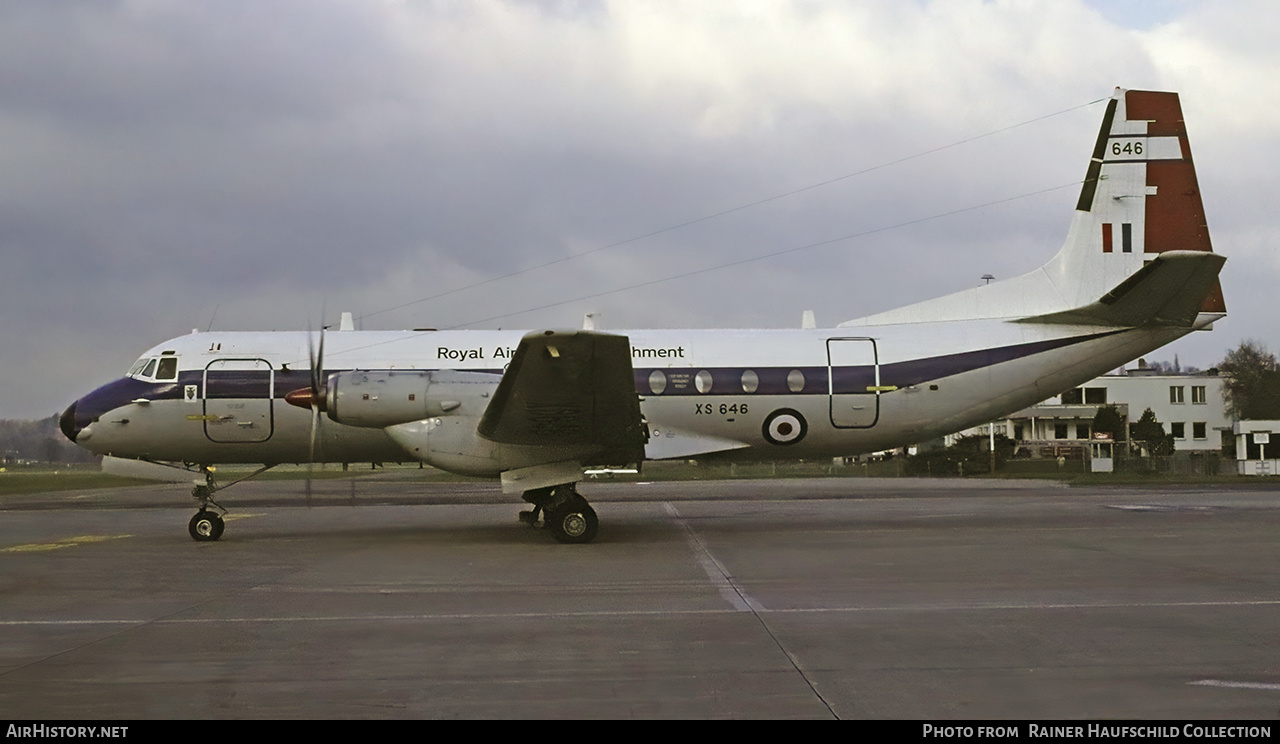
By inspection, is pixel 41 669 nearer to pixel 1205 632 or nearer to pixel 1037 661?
pixel 1037 661

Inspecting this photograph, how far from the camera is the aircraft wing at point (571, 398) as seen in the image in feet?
41.1

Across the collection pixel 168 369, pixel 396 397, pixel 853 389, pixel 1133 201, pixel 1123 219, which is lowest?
pixel 396 397

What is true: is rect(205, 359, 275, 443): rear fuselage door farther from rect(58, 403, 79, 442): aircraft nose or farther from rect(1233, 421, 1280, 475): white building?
rect(1233, 421, 1280, 475): white building

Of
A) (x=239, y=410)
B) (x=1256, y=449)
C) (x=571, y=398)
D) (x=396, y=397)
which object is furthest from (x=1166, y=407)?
(x=239, y=410)

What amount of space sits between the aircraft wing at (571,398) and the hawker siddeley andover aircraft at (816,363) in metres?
0.87

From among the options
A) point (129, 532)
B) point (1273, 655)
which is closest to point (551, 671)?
point (1273, 655)

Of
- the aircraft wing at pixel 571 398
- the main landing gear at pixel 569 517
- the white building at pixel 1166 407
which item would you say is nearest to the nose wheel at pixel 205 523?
the aircraft wing at pixel 571 398

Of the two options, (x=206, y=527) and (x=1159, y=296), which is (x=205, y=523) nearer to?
(x=206, y=527)

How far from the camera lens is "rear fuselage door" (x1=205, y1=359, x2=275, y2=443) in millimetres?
16125

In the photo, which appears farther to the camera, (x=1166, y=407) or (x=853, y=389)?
(x=1166, y=407)

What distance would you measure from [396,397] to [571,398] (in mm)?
2729

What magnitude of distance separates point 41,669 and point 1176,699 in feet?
23.6

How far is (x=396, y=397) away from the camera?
46.7 ft

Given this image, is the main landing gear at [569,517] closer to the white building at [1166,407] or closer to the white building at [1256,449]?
the white building at [1256,449]
